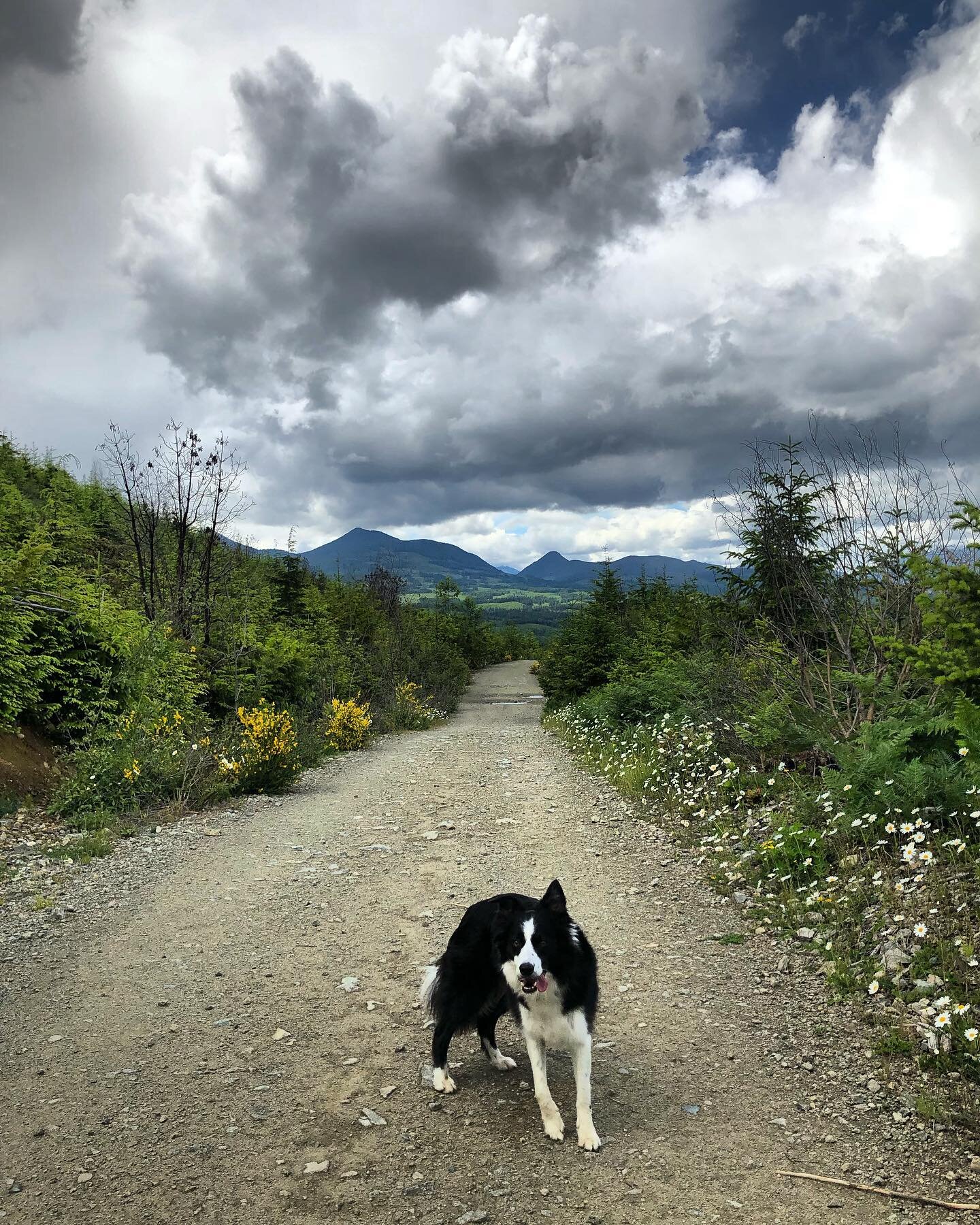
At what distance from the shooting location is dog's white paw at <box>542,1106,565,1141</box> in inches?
138

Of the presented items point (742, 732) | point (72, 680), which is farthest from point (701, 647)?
point (72, 680)

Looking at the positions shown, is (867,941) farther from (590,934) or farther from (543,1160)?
(543,1160)

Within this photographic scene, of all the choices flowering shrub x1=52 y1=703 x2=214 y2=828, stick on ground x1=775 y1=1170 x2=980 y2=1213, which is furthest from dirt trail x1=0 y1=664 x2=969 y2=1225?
flowering shrub x1=52 y1=703 x2=214 y2=828

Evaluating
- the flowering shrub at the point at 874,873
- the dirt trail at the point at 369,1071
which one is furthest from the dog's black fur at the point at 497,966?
the flowering shrub at the point at 874,873

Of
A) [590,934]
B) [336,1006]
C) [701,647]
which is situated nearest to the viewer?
[336,1006]

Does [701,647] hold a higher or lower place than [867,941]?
higher

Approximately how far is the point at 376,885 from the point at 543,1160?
166 inches

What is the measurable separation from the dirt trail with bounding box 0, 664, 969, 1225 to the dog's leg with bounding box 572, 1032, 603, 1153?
7 cm

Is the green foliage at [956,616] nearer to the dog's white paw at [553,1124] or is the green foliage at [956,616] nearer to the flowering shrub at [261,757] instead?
the dog's white paw at [553,1124]

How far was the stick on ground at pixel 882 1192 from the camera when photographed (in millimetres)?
2984

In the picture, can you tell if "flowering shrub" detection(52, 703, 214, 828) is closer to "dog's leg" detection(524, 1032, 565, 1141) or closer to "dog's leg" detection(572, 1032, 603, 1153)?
"dog's leg" detection(524, 1032, 565, 1141)

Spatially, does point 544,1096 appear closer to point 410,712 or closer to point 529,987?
point 529,987

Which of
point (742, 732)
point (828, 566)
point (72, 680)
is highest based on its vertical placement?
point (828, 566)

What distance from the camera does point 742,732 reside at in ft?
30.7
